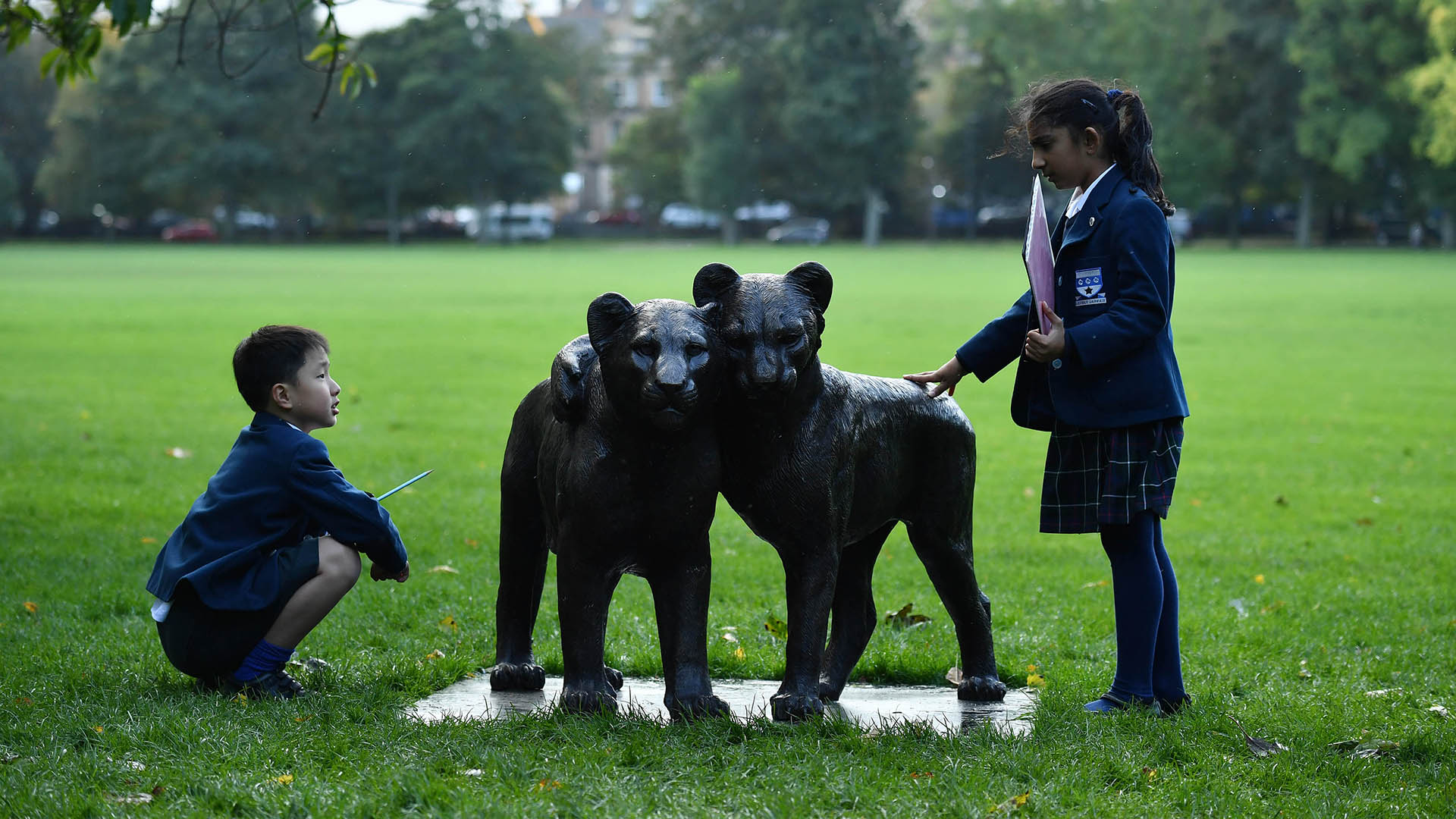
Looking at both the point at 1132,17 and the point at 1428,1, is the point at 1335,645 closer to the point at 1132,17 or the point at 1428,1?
the point at 1428,1

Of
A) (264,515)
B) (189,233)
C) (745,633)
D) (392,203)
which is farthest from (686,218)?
(264,515)

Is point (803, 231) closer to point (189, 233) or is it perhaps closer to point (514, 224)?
point (514, 224)

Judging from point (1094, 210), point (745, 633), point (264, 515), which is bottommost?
point (745, 633)

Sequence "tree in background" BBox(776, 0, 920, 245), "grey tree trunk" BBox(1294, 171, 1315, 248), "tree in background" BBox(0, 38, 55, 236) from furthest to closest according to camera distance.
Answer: "tree in background" BBox(776, 0, 920, 245), "tree in background" BBox(0, 38, 55, 236), "grey tree trunk" BBox(1294, 171, 1315, 248)

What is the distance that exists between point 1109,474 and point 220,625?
10.0 feet

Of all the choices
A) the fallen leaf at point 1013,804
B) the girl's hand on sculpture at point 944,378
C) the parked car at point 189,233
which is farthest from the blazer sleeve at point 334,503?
the parked car at point 189,233

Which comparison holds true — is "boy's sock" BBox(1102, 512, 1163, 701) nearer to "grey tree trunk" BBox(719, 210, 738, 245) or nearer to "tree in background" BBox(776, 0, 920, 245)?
"tree in background" BBox(776, 0, 920, 245)

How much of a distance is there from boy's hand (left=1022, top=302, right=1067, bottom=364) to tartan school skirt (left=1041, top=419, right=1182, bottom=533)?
357 mm

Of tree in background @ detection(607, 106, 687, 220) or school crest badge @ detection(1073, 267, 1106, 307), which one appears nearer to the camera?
school crest badge @ detection(1073, 267, 1106, 307)

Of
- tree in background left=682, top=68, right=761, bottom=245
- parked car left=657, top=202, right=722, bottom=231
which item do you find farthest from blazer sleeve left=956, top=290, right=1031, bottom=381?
parked car left=657, top=202, right=722, bottom=231

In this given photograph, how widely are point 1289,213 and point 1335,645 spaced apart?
82.1 meters

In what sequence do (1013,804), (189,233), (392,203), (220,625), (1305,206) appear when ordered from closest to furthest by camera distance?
(1013,804)
(220,625)
(1305,206)
(392,203)
(189,233)

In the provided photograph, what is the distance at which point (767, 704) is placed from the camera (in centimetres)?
499

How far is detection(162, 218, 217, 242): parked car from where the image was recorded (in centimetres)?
8231
